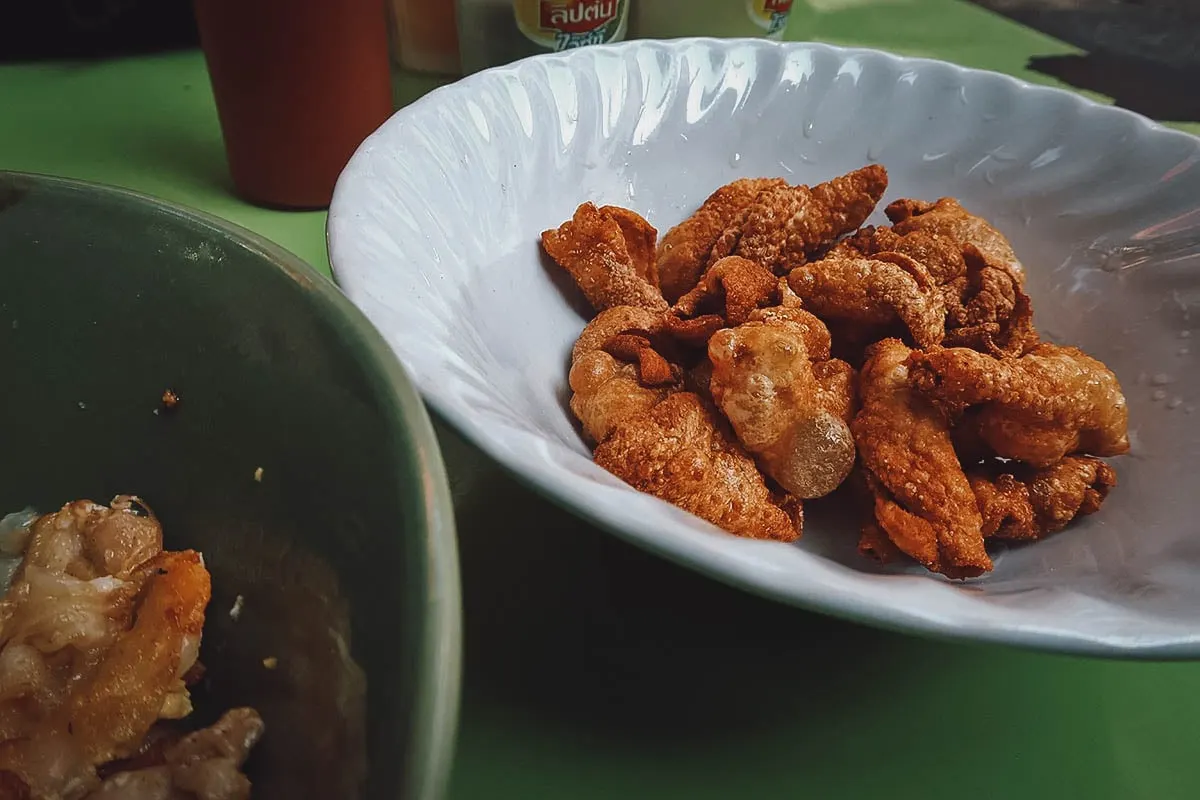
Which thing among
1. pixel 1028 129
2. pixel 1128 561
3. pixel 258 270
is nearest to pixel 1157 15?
pixel 1028 129

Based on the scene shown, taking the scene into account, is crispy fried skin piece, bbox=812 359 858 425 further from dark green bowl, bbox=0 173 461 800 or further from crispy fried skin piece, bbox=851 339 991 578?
dark green bowl, bbox=0 173 461 800

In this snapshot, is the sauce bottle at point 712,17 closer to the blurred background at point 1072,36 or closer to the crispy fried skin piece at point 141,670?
the blurred background at point 1072,36

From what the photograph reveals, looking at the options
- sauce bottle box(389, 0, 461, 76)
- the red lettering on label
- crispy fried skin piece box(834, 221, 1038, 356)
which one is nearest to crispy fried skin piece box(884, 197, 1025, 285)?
crispy fried skin piece box(834, 221, 1038, 356)

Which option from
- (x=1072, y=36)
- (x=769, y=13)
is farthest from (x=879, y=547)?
(x=1072, y=36)

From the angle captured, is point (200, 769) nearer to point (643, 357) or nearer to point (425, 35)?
point (643, 357)

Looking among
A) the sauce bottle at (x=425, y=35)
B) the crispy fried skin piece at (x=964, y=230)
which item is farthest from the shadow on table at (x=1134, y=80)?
the sauce bottle at (x=425, y=35)

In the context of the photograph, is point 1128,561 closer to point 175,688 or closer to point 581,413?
point 581,413
